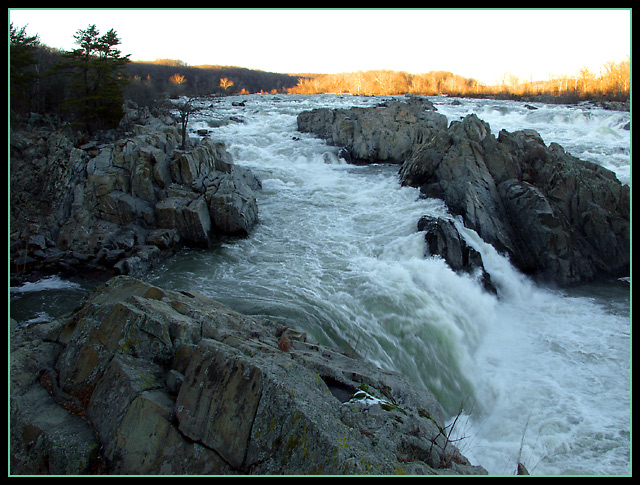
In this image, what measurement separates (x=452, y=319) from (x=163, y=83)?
7738cm

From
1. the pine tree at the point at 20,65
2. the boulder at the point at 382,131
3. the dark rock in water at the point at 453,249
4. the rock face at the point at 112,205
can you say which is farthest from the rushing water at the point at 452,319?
the pine tree at the point at 20,65

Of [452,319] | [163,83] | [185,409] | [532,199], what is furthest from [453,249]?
[163,83]

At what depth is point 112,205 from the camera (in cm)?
1304

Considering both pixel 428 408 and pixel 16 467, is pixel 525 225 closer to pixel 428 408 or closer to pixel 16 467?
pixel 428 408

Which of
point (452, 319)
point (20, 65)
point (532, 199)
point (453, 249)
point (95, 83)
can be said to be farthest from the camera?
point (95, 83)

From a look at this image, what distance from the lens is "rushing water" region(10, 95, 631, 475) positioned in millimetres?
6613

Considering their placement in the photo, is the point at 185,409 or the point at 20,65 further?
the point at 20,65

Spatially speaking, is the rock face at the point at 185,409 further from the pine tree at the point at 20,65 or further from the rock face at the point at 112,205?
the pine tree at the point at 20,65

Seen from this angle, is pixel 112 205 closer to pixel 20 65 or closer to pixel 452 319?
pixel 20 65

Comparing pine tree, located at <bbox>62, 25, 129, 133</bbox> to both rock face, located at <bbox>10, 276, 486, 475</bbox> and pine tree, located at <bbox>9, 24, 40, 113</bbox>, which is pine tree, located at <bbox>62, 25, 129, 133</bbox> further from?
rock face, located at <bbox>10, 276, 486, 475</bbox>

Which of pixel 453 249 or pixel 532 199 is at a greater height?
pixel 532 199

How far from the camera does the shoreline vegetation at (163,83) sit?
18.4 metres

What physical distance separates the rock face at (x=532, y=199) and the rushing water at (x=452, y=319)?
0.88m
